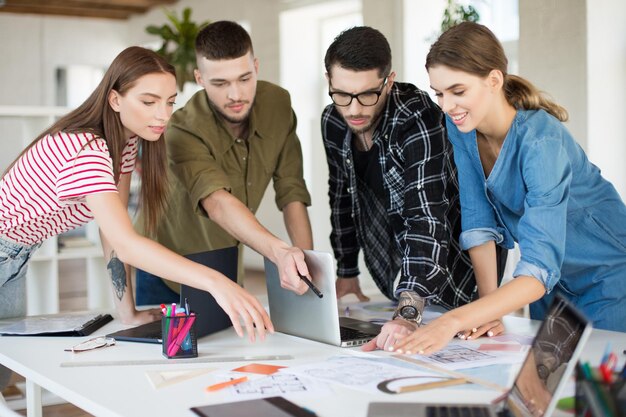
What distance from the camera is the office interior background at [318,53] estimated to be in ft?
15.2

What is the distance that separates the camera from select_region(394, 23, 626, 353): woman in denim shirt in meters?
1.80

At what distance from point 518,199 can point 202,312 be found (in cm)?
85

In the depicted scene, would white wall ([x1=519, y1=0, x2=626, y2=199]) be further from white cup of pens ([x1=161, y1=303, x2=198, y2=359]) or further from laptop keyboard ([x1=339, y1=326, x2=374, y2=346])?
white cup of pens ([x1=161, y1=303, x2=198, y2=359])

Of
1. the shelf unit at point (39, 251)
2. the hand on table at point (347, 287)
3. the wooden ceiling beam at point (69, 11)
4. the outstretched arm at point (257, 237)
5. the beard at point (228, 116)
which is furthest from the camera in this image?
the wooden ceiling beam at point (69, 11)

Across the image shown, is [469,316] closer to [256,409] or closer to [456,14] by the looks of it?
[256,409]

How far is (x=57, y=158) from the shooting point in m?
2.00

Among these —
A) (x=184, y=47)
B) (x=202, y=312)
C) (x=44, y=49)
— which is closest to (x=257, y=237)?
(x=202, y=312)

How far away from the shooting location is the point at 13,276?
7.38 feet

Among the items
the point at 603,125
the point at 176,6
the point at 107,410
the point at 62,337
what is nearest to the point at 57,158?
the point at 62,337

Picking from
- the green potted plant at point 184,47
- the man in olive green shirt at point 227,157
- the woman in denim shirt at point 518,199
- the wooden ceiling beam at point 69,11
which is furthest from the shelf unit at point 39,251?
the wooden ceiling beam at point 69,11

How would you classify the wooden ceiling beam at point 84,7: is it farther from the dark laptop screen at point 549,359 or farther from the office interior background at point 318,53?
the dark laptop screen at point 549,359

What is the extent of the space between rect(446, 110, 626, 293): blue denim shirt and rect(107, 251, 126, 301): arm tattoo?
0.95 metres

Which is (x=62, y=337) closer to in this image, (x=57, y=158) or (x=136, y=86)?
(x=57, y=158)

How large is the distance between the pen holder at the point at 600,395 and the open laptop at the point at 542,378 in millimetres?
46
